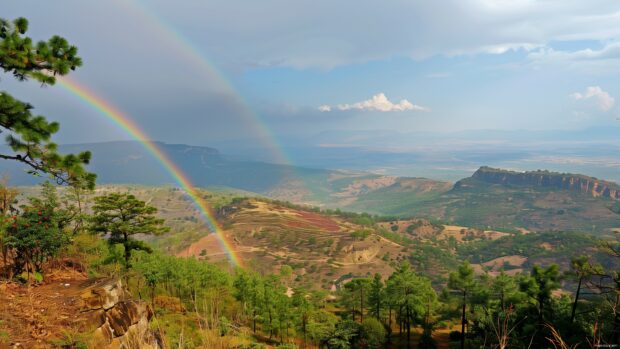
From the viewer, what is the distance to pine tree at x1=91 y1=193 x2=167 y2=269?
17.8 meters

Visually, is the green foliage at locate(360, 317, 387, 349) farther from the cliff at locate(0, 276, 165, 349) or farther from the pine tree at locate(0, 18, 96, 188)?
the pine tree at locate(0, 18, 96, 188)

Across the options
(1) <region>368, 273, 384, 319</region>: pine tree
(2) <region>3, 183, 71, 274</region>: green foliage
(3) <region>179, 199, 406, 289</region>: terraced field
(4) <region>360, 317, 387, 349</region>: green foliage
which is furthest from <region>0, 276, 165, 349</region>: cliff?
(3) <region>179, 199, 406, 289</region>: terraced field

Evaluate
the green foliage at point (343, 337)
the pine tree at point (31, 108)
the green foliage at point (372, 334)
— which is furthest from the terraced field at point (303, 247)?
the pine tree at point (31, 108)

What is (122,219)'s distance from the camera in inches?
720

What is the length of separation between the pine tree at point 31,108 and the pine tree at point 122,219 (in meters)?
8.95

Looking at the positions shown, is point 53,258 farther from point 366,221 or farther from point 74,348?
point 366,221

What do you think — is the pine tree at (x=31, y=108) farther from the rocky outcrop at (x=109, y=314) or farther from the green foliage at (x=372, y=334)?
the green foliage at (x=372, y=334)

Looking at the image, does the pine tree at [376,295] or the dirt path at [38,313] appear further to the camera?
the pine tree at [376,295]

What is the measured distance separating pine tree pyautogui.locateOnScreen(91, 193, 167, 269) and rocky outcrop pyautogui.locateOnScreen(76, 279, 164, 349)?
6298 millimetres

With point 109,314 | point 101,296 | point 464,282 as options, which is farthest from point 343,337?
point 101,296

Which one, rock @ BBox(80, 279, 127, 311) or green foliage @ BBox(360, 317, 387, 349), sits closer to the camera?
rock @ BBox(80, 279, 127, 311)

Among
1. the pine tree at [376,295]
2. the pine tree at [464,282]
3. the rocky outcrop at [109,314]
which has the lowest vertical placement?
the pine tree at [376,295]

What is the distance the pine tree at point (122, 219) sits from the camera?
17750mm

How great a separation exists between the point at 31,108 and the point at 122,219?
1060cm
